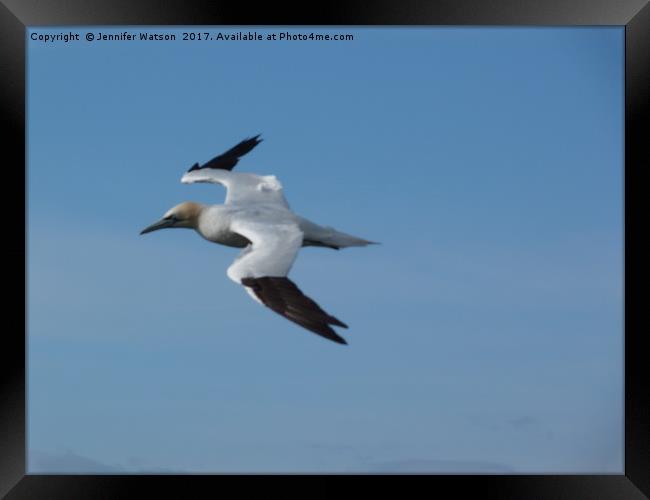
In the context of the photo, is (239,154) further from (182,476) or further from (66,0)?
(182,476)

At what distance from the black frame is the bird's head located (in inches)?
66.3

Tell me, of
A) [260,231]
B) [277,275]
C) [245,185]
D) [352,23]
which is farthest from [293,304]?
[245,185]

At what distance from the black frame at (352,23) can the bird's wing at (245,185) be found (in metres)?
1.81

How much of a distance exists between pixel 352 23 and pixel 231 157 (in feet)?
9.37

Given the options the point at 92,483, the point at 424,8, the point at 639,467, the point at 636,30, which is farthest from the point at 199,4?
the point at 639,467

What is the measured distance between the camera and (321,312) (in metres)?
5.60

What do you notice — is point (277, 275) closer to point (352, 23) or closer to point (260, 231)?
point (260, 231)

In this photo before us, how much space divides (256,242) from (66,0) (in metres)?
2.57

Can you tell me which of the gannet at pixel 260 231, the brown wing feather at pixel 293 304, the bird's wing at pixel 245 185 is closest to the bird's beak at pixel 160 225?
the gannet at pixel 260 231

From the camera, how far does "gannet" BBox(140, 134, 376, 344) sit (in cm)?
573

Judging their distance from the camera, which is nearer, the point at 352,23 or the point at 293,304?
the point at 293,304

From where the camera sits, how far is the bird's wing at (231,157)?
9109mm

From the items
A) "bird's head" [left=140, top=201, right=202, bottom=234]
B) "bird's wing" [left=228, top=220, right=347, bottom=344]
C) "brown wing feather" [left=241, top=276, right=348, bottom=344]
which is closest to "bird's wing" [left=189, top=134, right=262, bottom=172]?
"bird's head" [left=140, top=201, right=202, bottom=234]

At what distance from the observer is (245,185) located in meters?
8.32
